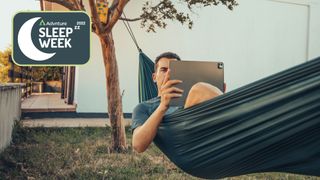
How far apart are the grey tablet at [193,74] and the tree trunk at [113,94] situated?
103 inches

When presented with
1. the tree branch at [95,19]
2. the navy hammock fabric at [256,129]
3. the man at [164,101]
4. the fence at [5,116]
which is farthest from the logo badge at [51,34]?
the navy hammock fabric at [256,129]

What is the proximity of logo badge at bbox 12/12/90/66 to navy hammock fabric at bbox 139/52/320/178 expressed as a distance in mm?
2968

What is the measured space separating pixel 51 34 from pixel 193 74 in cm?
Result: 300

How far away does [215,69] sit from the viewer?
4.98ft

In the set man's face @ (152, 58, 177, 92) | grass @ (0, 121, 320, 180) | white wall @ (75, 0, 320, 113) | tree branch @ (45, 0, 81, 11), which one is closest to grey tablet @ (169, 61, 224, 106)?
man's face @ (152, 58, 177, 92)

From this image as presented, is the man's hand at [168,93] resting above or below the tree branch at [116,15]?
below

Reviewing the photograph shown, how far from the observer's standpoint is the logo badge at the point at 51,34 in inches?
164

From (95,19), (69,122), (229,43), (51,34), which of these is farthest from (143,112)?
(229,43)

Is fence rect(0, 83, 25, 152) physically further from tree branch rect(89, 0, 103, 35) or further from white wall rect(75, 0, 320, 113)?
white wall rect(75, 0, 320, 113)

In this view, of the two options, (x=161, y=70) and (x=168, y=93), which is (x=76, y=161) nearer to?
(x=161, y=70)

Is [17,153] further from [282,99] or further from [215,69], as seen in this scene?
[282,99]

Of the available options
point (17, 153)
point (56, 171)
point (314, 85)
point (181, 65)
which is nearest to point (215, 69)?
point (181, 65)

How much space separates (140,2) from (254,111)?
18.7 ft

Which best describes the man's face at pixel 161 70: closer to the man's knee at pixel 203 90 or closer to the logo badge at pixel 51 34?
the man's knee at pixel 203 90
